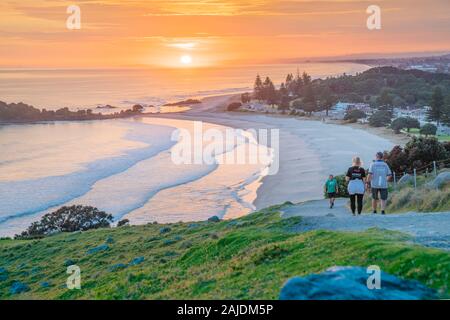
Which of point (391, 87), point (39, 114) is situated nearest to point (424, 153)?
point (39, 114)

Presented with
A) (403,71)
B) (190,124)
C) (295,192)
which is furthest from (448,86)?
(295,192)

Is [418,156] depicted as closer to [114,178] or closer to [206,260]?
[206,260]

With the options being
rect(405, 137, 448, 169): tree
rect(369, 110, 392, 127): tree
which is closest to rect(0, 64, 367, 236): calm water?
rect(405, 137, 448, 169): tree

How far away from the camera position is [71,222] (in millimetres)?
31109

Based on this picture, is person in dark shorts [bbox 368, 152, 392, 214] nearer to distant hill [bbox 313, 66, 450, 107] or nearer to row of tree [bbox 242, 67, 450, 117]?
row of tree [bbox 242, 67, 450, 117]

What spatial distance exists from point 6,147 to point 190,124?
27880 millimetres

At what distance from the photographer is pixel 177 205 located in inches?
1417

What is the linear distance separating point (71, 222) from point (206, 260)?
1758cm

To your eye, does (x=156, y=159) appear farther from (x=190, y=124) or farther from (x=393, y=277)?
(x=393, y=277)

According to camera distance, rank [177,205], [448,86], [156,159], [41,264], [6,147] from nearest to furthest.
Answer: [41,264], [177,205], [156,159], [6,147], [448,86]

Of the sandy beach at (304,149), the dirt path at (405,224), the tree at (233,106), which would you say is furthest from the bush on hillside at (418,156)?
the tree at (233,106)

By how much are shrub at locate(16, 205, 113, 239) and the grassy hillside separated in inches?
264

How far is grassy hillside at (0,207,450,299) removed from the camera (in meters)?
10.6
